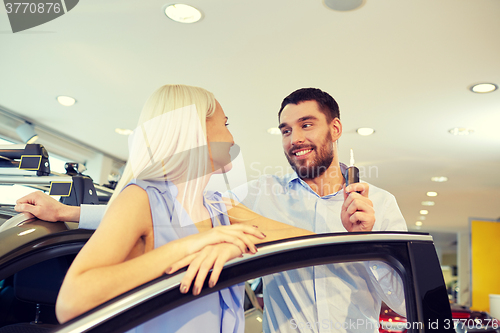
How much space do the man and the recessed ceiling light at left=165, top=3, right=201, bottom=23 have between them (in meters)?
1.50

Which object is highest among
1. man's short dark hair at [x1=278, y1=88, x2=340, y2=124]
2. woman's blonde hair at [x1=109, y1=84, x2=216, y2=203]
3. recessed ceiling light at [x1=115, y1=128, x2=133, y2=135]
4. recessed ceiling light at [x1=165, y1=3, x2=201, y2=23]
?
recessed ceiling light at [x1=165, y1=3, x2=201, y2=23]

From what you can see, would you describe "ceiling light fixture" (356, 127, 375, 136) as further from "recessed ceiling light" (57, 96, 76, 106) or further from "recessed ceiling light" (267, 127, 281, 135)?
"recessed ceiling light" (57, 96, 76, 106)

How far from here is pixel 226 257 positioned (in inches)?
26.2

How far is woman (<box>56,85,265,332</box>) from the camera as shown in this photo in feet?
2.24

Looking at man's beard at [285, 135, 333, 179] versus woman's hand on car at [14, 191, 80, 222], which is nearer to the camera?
woman's hand on car at [14, 191, 80, 222]

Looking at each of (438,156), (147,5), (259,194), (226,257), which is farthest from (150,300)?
(438,156)

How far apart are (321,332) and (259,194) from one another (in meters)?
0.62

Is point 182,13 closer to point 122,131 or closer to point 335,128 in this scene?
point 335,128

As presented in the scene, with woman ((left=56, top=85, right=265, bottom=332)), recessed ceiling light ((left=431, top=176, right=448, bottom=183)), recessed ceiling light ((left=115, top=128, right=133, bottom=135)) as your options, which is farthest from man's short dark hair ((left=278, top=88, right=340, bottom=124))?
recessed ceiling light ((left=431, top=176, right=448, bottom=183))

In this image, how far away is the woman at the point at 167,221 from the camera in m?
0.68

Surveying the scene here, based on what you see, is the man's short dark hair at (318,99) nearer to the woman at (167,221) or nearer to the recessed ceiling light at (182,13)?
the woman at (167,221)

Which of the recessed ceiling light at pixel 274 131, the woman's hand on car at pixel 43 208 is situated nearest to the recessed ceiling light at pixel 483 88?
the recessed ceiling light at pixel 274 131

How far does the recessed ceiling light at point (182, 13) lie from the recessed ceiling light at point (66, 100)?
2.32 m

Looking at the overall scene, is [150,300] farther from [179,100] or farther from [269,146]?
[269,146]
